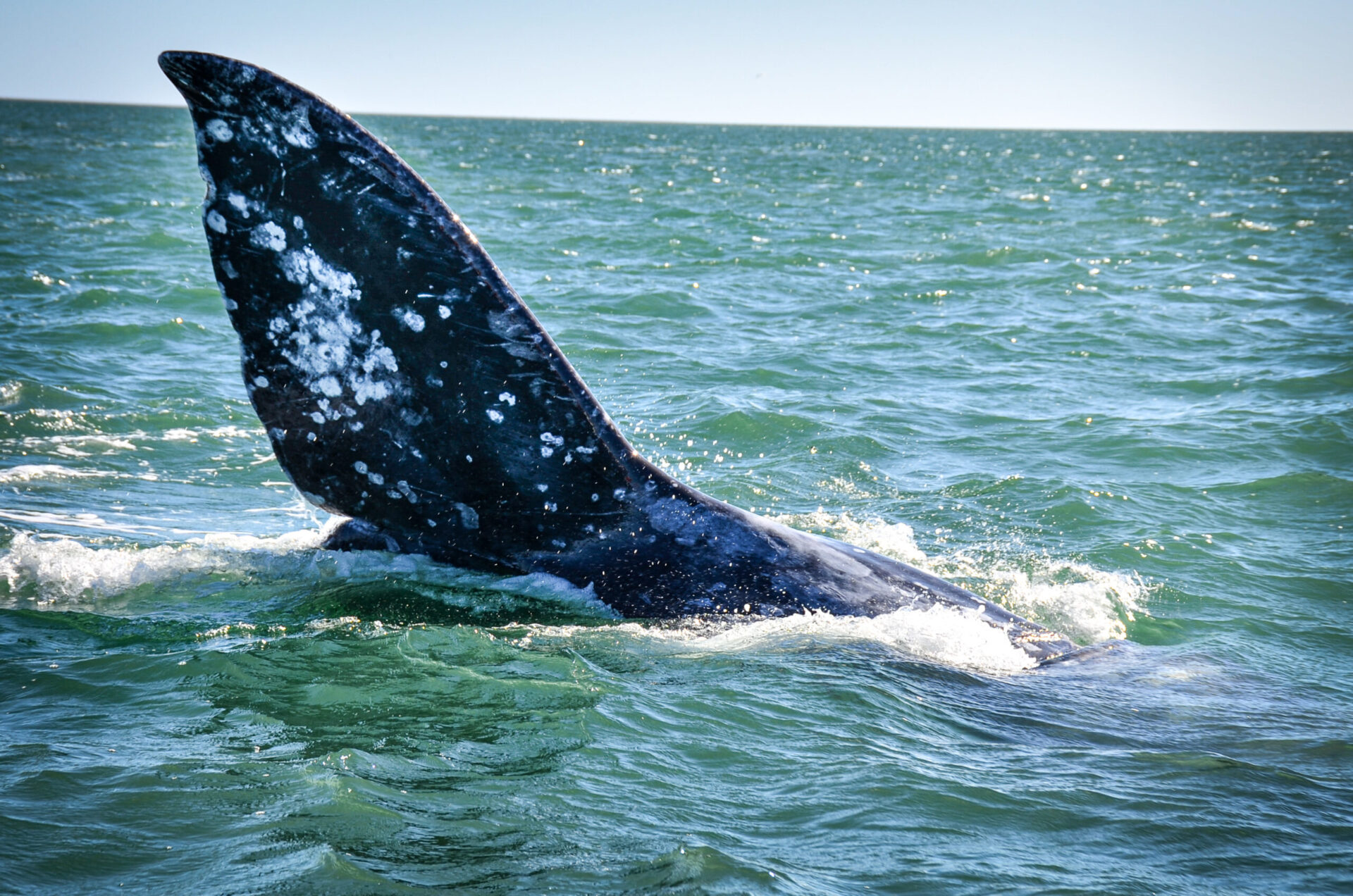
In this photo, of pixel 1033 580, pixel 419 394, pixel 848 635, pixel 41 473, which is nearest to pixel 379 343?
pixel 419 394

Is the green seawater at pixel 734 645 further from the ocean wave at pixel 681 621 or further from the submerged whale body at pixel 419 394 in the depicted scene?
the submerged whale body at pixel 419 394

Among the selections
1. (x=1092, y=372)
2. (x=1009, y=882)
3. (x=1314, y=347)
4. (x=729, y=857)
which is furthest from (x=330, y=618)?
(x=1314, y=347)

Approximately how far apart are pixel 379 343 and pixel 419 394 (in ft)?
0.80

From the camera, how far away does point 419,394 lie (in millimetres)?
4402

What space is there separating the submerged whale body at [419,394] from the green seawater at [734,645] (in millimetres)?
223

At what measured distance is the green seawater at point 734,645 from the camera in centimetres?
351

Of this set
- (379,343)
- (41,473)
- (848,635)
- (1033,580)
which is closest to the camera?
(379,343)

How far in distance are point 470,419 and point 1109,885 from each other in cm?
274

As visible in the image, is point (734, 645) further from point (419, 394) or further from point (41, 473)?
point (41, 473)

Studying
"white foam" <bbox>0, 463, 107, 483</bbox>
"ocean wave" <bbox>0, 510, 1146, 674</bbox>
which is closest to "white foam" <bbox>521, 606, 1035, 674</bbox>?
"ocean wave" <bbox>0, 510, 1146, 674</bbox>

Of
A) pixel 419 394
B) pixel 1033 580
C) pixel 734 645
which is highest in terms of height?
pixel 419 394

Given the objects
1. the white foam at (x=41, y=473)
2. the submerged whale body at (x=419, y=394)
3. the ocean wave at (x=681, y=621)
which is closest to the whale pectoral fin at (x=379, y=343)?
the submerged whale body at (x=419, y=394)

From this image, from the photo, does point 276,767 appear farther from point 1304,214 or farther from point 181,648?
point 1304,214

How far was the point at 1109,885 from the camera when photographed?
343 cm
